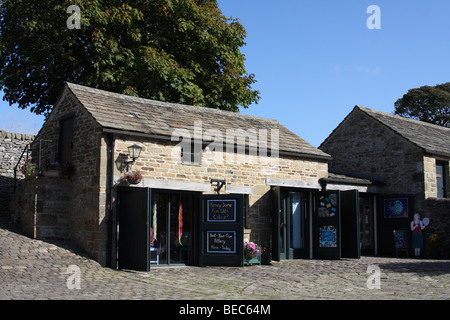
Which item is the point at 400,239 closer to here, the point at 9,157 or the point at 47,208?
the point at 47,208

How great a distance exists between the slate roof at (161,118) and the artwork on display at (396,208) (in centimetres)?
361

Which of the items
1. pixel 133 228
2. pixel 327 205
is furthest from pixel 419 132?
pixel 133 228

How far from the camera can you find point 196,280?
1114 centimetres

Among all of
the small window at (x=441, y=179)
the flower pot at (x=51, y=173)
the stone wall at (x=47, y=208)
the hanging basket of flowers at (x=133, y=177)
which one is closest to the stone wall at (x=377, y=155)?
the small window at (x=441, y=179)

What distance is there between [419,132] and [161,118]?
1220 centimetres

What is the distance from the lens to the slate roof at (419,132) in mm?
19797

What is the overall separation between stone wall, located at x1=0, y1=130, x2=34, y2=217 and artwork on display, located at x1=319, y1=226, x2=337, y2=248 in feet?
35.9

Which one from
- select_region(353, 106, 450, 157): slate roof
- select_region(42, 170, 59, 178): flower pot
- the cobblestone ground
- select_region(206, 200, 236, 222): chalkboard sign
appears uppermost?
select_region(353, 106, 450, 157): slate roof

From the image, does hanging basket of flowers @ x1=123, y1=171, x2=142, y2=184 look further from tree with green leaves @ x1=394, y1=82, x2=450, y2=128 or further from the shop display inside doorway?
tree with green leaves @ x1=394, y1=82, x2=450, y2=128

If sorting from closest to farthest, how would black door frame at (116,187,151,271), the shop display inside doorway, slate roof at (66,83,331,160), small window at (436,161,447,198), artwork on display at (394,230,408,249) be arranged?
black door frame at (116,187,151,271) → the shop display inside doorway → slate roof at (66,83,331,160) → artwork on display at (394,230,408,249) → small window at (436,161,447,198)

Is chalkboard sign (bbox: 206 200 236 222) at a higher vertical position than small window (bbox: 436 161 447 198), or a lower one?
lower

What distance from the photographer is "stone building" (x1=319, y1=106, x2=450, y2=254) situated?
18828 mm

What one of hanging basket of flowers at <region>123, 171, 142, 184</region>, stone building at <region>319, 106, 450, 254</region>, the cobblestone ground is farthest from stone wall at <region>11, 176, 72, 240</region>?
stone building at <region>319, 106, 450, 254</region>

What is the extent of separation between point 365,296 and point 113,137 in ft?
23.9
